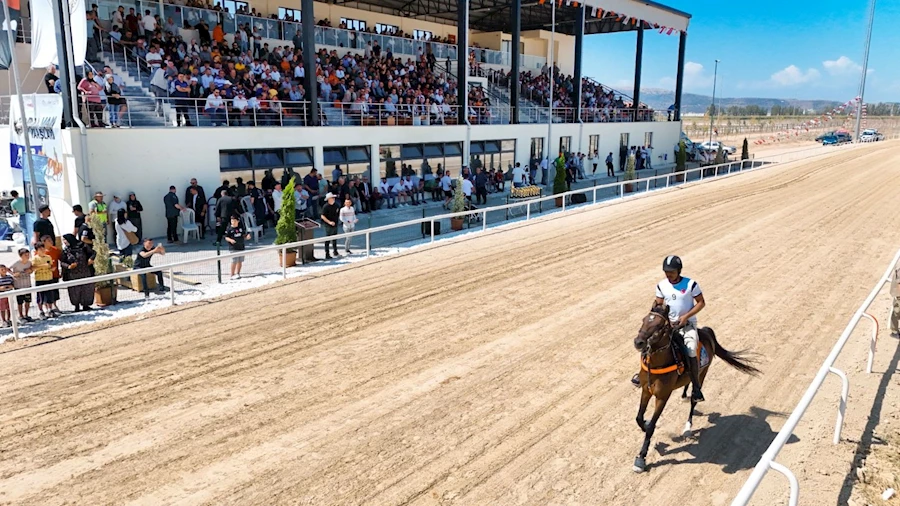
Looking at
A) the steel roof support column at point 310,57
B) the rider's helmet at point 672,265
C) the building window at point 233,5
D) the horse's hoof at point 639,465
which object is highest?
the building window at point 233,5

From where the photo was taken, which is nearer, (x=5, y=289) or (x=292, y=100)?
(x=5, y=289)

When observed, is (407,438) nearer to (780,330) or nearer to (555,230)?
(780,330)

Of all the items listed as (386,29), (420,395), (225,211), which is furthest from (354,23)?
(420,395)

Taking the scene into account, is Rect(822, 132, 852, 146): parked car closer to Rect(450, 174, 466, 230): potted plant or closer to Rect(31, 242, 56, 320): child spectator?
Rect(450, 174, 466, 230): potted plant

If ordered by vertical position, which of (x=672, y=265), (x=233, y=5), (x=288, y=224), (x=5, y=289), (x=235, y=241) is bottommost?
(x=5, y=289)

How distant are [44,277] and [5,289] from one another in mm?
541

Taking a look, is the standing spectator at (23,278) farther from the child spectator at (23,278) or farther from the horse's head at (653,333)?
the horse's head at (653,333)

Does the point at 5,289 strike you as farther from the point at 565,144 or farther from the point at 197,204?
the point at 565,144

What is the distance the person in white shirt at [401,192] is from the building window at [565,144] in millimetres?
12364

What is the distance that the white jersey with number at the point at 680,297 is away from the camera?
19.5ft

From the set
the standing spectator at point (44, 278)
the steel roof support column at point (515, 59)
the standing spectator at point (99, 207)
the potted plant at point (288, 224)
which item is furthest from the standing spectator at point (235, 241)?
the steel roof support column at point (515, 59)

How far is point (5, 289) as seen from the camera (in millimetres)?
9500

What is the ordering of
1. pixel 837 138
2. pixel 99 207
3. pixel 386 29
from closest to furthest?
pixel 99 207
pixel 386 29
pixel 837 138

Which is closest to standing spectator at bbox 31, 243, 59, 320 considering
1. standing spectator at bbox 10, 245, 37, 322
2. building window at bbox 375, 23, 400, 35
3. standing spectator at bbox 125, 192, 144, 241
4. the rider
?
standing spectator at bbox 10, 245, 37, 322
